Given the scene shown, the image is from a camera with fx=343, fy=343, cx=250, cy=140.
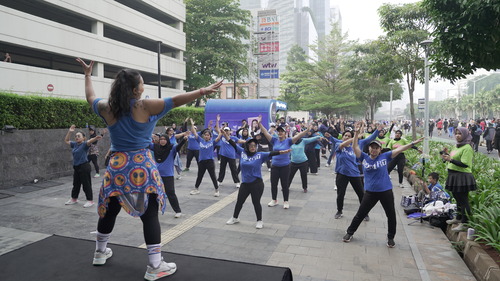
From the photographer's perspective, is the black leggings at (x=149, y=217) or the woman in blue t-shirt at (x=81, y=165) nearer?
the black leggings at (x=149, y=217)

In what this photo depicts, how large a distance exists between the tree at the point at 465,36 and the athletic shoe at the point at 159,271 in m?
5.36

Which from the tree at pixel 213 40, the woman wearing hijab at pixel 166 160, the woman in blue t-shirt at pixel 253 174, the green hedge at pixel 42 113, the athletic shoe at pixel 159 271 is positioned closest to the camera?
the athletic shoe at pixel 159 271

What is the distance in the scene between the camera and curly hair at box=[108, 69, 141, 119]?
2.92m

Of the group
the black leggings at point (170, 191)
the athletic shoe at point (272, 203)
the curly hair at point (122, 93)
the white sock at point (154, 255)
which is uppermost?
the curly hair at point (122, 93)

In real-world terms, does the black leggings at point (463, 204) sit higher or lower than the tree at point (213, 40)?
lower

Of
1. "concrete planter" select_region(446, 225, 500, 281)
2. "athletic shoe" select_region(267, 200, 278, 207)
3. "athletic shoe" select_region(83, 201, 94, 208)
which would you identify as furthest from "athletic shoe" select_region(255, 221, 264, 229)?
"athletic shoe" select_region(83, 201, 94, 208)

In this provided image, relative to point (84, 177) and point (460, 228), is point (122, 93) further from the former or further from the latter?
point (84, 177)

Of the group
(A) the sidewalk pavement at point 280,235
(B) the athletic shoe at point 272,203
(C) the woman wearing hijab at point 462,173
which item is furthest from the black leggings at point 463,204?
(B) the athletic shoe at point 272,203

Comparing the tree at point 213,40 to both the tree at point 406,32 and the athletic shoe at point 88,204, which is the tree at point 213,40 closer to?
the tree at point 406,32

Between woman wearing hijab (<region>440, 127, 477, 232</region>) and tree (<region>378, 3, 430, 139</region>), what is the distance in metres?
12.2

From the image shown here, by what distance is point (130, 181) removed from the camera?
2.93 meters

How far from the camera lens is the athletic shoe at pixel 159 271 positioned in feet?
9.51

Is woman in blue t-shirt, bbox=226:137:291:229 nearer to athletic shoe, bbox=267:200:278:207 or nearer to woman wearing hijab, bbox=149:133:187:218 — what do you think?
woman wearing hijab, bbox=149:133:187:218

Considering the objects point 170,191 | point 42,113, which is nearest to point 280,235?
point 170,191
